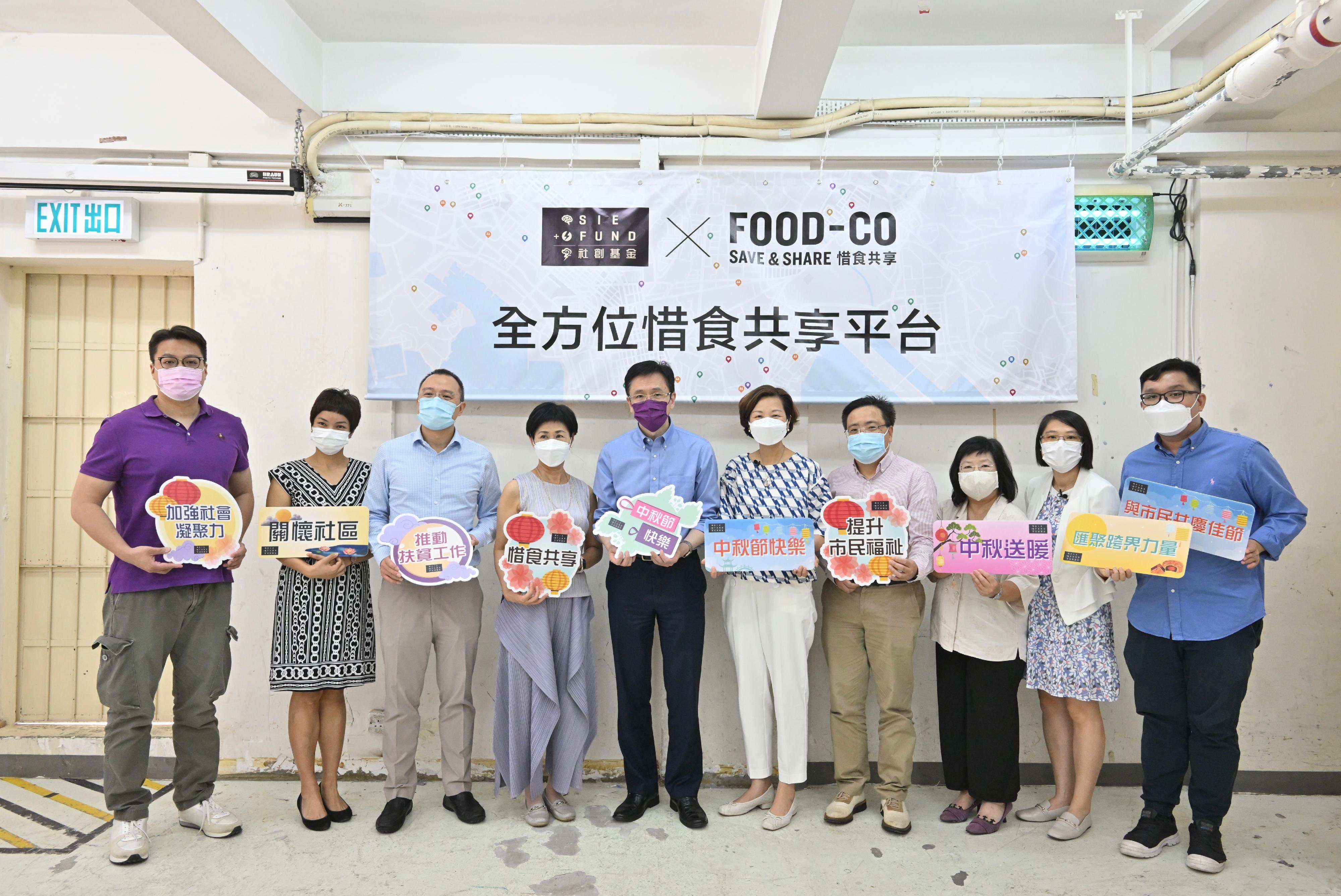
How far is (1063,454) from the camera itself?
110 inches

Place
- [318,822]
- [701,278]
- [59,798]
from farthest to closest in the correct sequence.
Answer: [701,278] < [59,798] < [318,822]

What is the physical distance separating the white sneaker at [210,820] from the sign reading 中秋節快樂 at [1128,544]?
3.18 metres

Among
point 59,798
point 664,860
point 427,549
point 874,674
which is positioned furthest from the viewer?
point 59,798

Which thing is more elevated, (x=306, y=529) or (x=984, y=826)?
(x=306, y=529)

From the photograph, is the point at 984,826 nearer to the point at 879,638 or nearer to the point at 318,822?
the point at 879,638

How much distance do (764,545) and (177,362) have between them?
219 centimetres

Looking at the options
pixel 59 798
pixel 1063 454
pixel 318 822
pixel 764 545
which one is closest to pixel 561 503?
pixel 764 545

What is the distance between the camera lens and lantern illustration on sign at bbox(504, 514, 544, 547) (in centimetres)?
281

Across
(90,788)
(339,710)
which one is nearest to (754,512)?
(339,710)

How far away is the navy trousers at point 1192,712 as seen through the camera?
2.62 metres

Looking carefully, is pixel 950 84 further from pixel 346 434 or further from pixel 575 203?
pixel 346 434

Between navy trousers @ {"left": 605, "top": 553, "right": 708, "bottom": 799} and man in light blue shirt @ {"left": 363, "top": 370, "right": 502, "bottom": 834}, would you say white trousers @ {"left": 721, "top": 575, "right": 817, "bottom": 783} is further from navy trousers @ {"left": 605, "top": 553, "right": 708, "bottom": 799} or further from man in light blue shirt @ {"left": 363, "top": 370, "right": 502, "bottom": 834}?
man in light blue shirt @ {"left": 363, "top": 370, "right": 502, "bottom": 834}

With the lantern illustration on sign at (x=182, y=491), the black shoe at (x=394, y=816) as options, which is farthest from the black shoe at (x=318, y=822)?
the lantern illustration on sign at (x=182, y=491)

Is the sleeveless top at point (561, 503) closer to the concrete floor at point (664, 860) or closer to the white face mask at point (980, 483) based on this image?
the concrete floor at point (664, 860)
